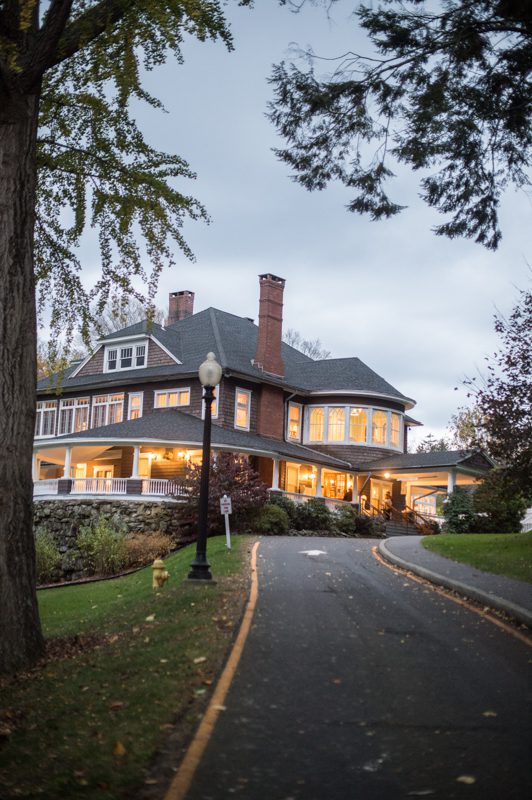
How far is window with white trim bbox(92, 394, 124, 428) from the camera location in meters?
39.8

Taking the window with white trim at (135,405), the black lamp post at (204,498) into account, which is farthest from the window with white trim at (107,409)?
the black lamp post at (204,498)

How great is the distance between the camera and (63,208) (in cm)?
1289

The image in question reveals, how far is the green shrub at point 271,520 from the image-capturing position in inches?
1118

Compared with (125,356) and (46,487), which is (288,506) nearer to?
(46,487)

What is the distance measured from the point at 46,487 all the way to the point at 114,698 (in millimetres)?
27657

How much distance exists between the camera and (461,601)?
42.4ft

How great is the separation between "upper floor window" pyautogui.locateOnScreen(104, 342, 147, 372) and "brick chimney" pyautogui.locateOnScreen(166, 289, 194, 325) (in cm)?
539

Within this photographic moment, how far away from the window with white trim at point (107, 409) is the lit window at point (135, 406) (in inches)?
21.1

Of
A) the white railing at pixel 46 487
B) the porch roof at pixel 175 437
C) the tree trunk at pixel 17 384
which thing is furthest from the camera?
the white railing at pixel 46 487

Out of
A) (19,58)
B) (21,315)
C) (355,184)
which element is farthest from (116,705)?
(355,184)

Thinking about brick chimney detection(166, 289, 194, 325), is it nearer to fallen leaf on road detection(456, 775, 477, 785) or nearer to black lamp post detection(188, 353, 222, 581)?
black lamp post detection(188, 353, 222, 581)

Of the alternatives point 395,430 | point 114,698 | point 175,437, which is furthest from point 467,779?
point 395,430

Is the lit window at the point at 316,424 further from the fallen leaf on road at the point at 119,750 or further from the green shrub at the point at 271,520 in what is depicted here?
the fallen leaf on road at the point at 119,750

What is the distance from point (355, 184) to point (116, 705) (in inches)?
326
